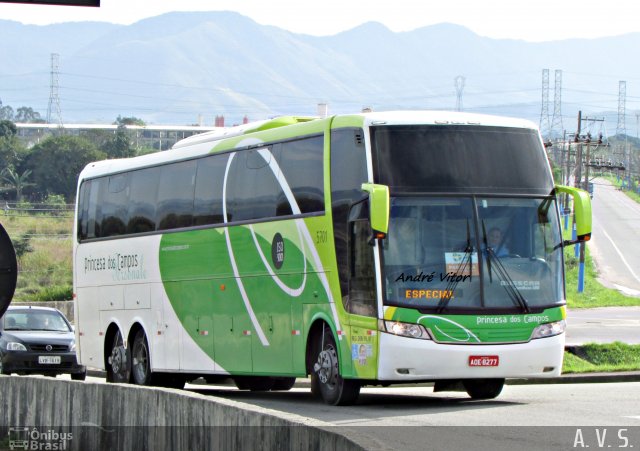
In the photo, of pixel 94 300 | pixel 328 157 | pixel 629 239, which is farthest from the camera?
pixel 629 239

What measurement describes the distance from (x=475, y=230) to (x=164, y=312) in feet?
22.9

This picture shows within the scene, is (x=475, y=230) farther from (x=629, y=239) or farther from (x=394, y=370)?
(x=629, y=239)

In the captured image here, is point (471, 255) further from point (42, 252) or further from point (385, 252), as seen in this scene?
point (42, 252)

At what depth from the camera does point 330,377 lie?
53.6 ft

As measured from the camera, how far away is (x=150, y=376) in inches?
851

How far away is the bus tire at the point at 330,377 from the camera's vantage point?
16.0 meters

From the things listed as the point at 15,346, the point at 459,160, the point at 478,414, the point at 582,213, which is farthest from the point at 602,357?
the point at 15,346

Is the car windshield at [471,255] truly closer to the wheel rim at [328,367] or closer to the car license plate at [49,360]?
the wheel rim at [328,367]

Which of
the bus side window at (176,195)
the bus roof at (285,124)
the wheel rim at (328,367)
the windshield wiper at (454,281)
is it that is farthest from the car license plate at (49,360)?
the windshield wiper at (454,281)

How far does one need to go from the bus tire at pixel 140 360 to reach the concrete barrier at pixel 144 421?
20.0 ft

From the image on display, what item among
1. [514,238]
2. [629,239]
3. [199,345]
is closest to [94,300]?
[199,345]

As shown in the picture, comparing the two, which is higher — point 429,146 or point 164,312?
point 429,146

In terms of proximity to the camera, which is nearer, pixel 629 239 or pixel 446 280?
pixel 446 280

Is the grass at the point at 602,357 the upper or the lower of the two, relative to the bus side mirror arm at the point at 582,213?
lower
